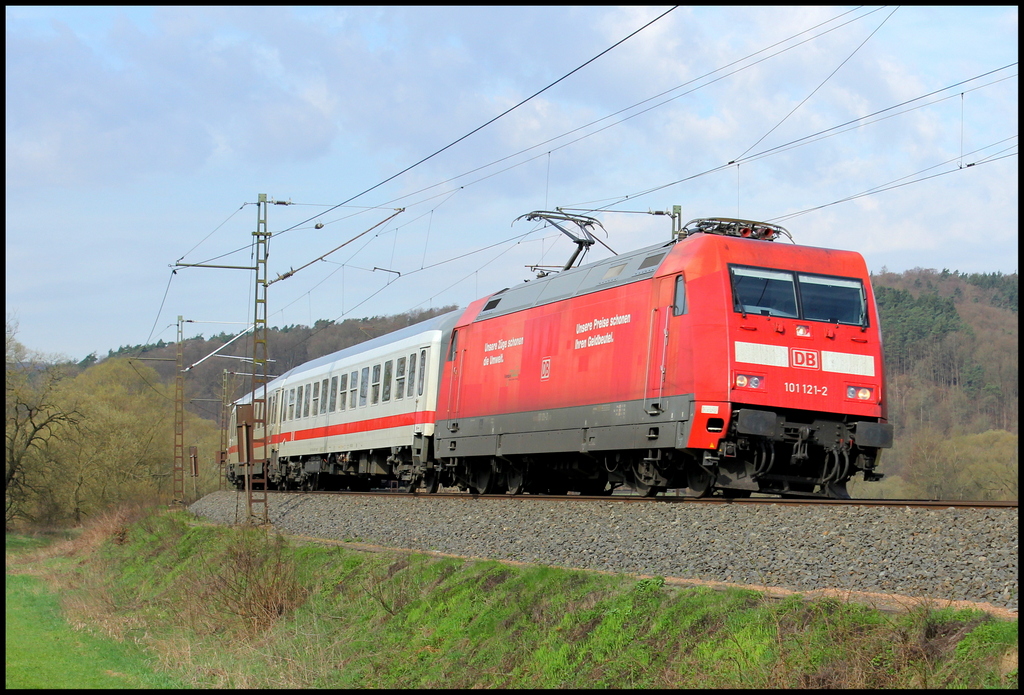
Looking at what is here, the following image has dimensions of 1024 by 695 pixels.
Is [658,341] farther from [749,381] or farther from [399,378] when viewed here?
[399,378]

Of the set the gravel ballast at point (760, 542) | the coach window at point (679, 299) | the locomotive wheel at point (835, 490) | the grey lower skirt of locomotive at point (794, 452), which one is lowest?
the gravel ballast at point (760, 542)

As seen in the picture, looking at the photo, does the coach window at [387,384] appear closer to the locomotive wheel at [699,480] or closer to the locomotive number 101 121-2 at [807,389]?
the locomotive wheel at [699,480]

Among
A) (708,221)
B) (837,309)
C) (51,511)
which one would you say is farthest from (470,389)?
(51,511)

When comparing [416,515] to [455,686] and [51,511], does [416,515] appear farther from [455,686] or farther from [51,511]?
[51,511]

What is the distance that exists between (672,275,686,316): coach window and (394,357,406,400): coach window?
10.9 metres

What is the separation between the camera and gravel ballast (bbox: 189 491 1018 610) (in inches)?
330

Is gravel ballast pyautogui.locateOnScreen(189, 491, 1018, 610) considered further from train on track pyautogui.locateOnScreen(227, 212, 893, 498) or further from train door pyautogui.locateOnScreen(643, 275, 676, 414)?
train door pyautogui.locateOnScreen(643, 275, 676, 414)

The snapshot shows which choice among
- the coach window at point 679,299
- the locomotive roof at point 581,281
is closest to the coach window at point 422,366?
the locomotive roof at point 581,281

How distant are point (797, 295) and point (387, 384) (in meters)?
13.3

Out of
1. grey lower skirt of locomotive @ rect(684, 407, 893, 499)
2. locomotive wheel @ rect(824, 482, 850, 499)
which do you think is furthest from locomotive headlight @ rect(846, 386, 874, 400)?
locomotive wheel @ rect(824, 482, 850, 499)

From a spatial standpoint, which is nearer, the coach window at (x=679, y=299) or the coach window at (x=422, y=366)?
the coach window at (x=679, y=299)

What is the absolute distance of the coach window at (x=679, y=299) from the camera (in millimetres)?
14172

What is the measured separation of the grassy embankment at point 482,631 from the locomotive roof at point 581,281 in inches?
219

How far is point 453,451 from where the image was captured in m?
20.7
